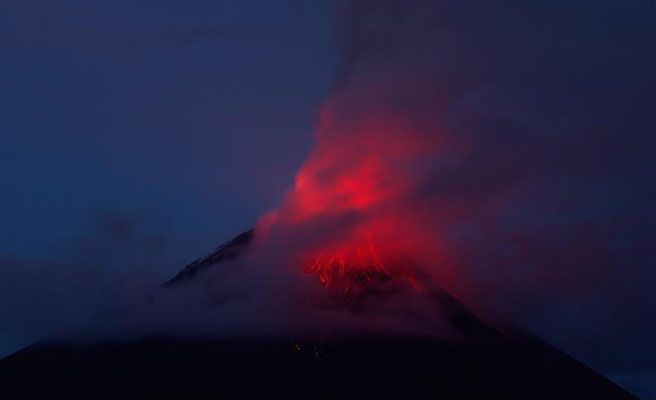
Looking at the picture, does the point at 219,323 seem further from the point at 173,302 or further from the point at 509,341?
the point at 509,341

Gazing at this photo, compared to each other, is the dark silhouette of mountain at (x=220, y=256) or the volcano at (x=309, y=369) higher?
the dark silhouette of mountain at (x=220, y=256)

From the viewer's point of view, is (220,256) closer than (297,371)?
No

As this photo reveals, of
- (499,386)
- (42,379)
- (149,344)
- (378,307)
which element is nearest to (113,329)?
(149,344)

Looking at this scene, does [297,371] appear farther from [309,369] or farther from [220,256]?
[220,256]

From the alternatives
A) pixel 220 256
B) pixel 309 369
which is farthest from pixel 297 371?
pixel 220 256

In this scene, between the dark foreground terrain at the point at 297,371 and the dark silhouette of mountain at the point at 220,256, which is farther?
the dark silhouette of mountain at the point at 220,256
